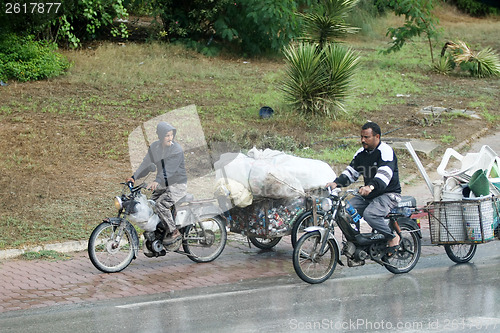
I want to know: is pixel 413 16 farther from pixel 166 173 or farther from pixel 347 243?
pixel 166 173

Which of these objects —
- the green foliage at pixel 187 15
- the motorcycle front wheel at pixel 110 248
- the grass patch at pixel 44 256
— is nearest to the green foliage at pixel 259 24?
the green foliage at pixel 187 15

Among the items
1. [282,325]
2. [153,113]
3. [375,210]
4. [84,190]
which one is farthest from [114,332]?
[153,113]

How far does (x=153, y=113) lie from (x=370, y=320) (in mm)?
10358

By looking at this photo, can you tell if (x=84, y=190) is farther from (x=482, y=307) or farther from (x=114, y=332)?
(x=482, y=307)

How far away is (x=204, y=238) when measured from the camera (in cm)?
851

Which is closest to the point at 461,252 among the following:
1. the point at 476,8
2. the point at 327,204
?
the point at 327,204

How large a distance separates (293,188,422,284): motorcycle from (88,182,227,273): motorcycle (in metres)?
1.42

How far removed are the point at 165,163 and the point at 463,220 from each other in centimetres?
366

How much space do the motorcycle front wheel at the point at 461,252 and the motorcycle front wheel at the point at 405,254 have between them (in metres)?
0.54

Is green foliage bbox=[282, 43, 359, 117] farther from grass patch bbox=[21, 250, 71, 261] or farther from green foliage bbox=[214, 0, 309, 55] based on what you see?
grass patch bbox=[21, 250, 71, 261]

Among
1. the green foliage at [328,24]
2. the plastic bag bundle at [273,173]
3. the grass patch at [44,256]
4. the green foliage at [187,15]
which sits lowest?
the grass patch at [44,256]

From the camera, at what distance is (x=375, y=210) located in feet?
25.2

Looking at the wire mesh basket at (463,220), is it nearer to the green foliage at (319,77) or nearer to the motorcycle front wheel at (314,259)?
the motorcycle front wheel at (314,259)

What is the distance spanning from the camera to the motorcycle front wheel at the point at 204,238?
848cm
